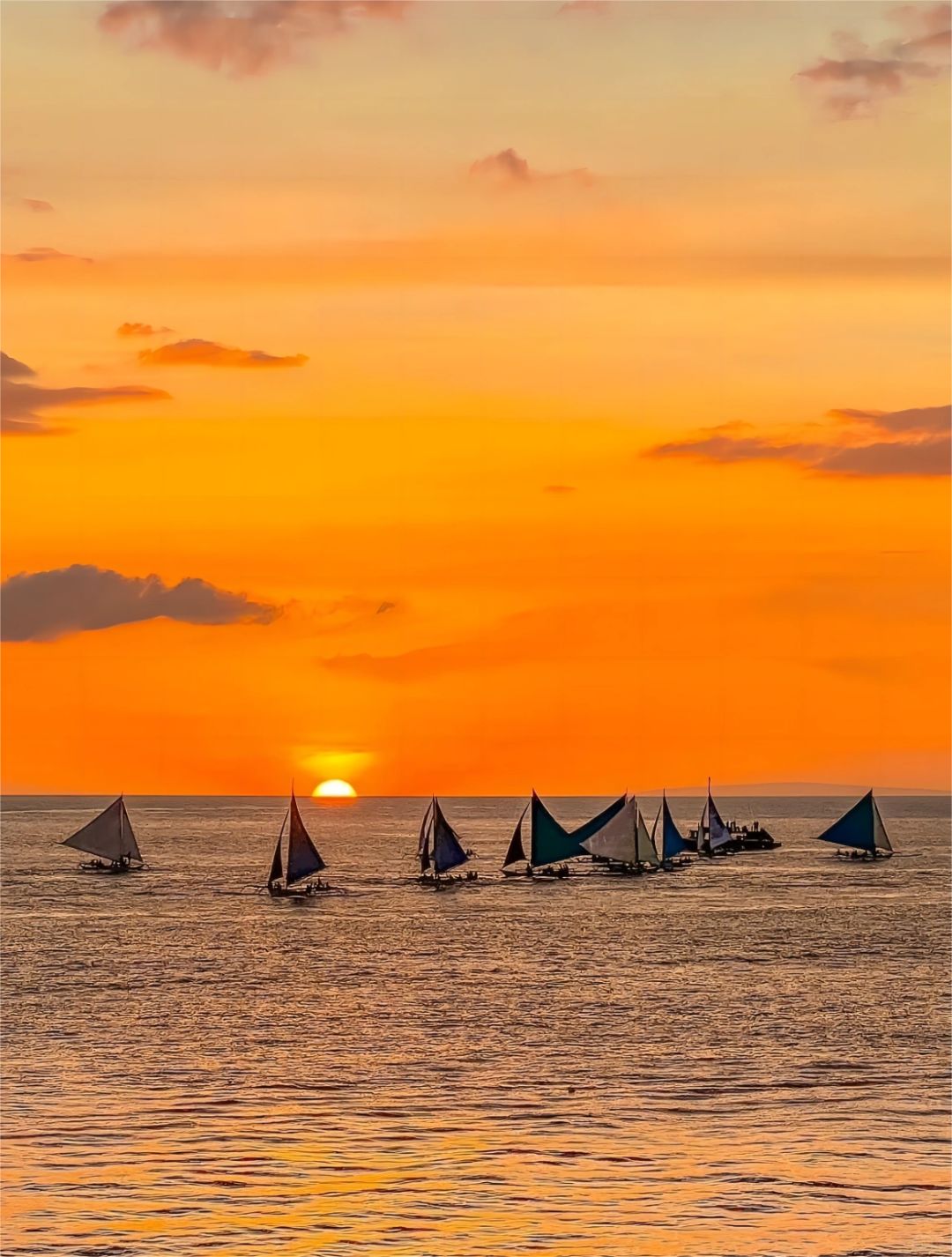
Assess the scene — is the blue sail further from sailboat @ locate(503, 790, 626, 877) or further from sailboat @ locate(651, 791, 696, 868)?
sailboat @ locate(503, 790, 626, 877)

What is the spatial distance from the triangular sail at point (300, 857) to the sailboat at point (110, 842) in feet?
112

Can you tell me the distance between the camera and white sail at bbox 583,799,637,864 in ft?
551

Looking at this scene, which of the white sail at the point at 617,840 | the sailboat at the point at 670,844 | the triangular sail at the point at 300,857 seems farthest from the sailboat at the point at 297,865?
the sailboat at the point at 670,844

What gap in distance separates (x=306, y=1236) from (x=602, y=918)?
3424 inches

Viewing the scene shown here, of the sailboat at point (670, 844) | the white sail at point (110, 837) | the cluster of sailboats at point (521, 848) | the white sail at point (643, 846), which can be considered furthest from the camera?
the sailboat at point (670, 844)

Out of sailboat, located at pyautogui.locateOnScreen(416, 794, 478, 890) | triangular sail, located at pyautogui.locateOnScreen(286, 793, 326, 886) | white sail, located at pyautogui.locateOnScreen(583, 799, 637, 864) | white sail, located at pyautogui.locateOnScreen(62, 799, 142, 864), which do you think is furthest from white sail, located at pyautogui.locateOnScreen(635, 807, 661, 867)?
white sail, located at pyautogui.locateOnScreen(62, 799, 142, 864)

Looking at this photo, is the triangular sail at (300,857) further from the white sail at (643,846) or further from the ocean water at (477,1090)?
the white sail at (643,846)

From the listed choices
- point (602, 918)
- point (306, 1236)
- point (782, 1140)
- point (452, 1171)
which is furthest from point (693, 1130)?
point (602, 918)

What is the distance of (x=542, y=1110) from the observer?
5653 cm

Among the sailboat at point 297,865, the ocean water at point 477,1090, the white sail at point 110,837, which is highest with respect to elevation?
the white sail at point 110,837

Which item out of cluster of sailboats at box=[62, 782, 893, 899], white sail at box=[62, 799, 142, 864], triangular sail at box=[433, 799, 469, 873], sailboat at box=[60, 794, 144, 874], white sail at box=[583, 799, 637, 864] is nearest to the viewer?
cluster of sailboats at box=[62, 782, 893, 899]

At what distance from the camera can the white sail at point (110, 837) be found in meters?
174

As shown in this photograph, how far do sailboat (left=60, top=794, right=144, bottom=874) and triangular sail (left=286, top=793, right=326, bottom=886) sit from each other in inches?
1341

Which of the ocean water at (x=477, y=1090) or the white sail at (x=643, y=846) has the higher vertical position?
the white sail at (x=643, y=846)
